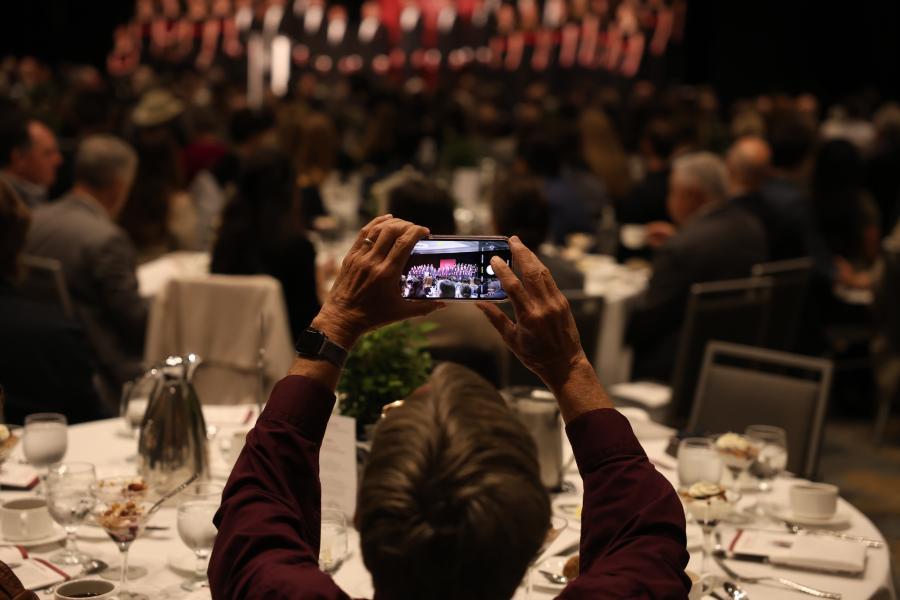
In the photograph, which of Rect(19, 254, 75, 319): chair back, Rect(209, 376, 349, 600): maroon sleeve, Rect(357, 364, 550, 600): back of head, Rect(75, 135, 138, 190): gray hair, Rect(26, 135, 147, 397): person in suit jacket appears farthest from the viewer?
Rect(75, 135, 138, 190): gray hair

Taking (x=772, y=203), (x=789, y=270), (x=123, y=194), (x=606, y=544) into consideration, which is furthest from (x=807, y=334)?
(x=606, y=544)

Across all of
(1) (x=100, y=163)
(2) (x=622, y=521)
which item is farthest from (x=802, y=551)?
(1) (x=100, y=163)

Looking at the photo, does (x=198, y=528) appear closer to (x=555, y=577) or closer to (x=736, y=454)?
(x=555, y=577)

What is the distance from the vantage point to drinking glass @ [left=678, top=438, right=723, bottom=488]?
2.40 metres

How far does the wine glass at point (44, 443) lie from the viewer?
2.39 metres

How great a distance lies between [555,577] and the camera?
6.73 feet

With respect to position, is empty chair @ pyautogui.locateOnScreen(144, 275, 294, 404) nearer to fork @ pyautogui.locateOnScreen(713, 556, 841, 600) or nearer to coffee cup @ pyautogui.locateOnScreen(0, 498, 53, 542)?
coffee cup @ pyautogui.locateOnScreen(0, 498, 53, 542)

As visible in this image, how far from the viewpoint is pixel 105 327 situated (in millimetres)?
4445

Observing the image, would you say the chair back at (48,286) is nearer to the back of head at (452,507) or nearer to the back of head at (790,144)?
the back of head at (452,507)

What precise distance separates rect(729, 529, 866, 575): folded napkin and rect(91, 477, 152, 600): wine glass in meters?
1.18

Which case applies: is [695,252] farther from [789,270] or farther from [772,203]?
[772,203]

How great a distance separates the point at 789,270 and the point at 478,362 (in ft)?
7.49

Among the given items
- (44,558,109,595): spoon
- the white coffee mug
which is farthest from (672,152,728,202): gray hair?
(44,558,109,595): spoon

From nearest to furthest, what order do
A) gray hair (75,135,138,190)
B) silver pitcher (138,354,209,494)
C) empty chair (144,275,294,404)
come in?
silver pitcher (138,354,209,494) < empty chair (144,275,294,404) < gray hair (75,135,138,190)
